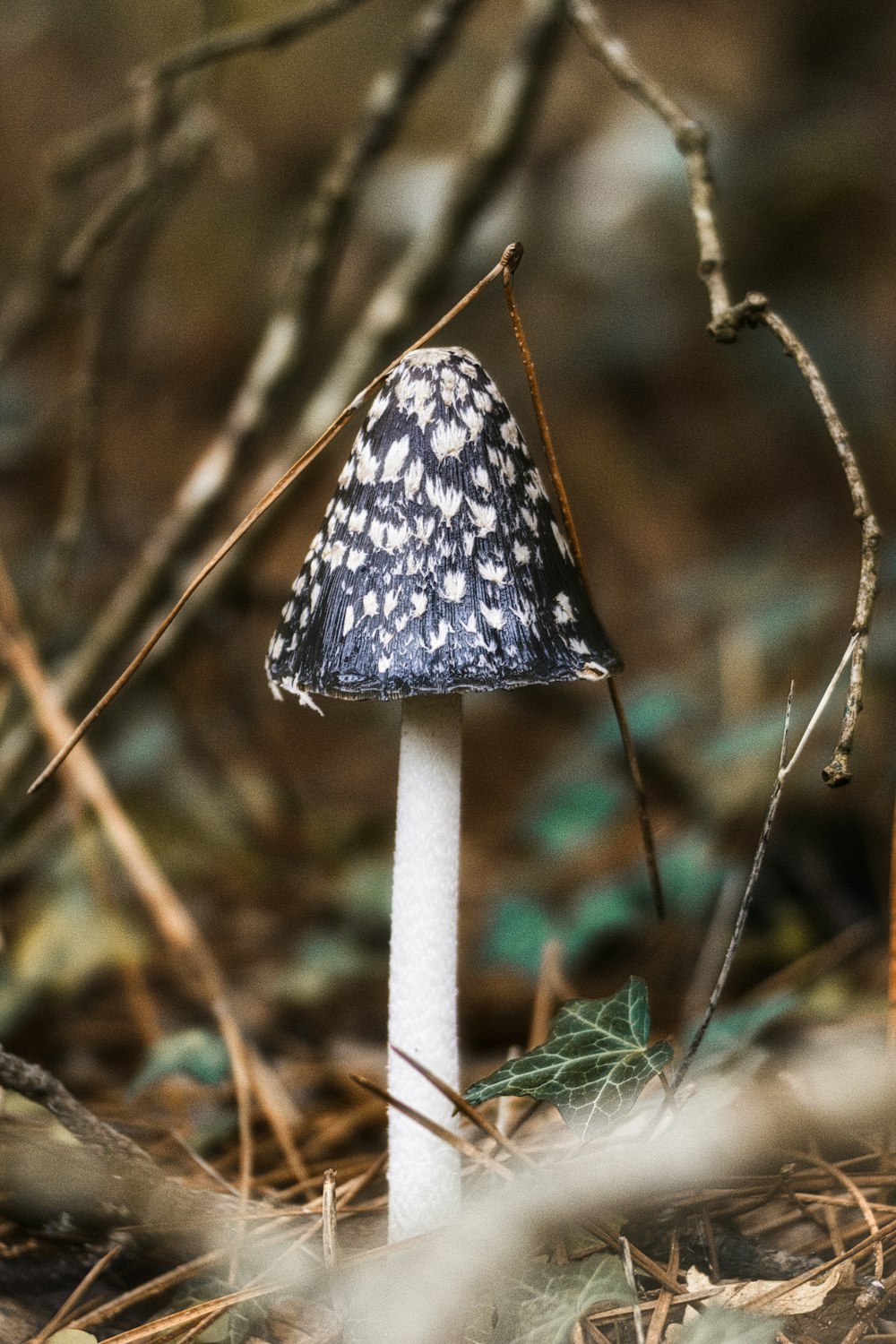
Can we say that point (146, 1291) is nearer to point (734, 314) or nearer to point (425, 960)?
point (425, 960)

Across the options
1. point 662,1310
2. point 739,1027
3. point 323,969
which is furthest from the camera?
point 323,969

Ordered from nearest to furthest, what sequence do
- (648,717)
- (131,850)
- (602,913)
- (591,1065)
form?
(591,1065) < (131,850) < (602,913) < (648,717)

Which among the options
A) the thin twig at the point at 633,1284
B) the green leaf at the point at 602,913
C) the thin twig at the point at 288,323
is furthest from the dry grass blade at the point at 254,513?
the green leaf at the point at 602,913

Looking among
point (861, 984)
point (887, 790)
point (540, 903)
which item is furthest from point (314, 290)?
point (861, 984)

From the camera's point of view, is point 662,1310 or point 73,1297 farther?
point 73,1297

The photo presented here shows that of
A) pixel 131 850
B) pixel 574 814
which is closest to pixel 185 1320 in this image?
pixel 131 850

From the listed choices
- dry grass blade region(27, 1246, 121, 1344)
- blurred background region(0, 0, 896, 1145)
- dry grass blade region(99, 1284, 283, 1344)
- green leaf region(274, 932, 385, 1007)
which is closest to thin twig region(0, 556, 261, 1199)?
blurred background region(0, 0, 896, 1145)

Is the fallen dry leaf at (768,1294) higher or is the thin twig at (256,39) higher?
the thin twig at (256,39)

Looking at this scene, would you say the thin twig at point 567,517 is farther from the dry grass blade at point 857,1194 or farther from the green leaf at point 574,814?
the green leaf at point 574,814
